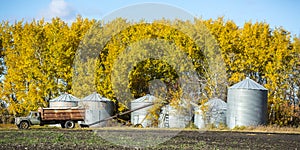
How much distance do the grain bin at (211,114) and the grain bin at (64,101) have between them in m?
12.8

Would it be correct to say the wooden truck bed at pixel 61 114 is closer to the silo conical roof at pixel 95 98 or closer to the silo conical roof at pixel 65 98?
the silo conical roof at pixel 95 98

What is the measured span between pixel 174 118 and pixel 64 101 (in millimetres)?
11370

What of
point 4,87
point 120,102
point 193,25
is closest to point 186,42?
point 193,25

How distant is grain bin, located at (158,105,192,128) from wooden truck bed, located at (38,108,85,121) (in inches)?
334

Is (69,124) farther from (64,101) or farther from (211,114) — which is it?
(211,114)

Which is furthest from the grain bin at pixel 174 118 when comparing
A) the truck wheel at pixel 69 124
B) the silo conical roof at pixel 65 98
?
the truck wheel at pixel 69 124

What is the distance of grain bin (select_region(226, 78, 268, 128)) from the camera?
149 feet

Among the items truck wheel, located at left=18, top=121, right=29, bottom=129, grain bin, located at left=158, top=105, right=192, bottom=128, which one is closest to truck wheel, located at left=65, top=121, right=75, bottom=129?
truck wheel, located at left=18, top=121, right=29, bottom=129

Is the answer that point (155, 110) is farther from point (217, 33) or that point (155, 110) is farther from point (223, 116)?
point (217, 33)

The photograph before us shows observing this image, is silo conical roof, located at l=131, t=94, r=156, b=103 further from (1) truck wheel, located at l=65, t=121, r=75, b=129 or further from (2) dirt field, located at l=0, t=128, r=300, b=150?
(2) dirt field, located at l=0, t=128, r=300, b=150

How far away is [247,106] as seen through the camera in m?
45.9

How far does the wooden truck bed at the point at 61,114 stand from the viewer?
141ft

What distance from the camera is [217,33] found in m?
55.1

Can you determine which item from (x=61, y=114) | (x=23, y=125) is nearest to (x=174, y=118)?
(x=61, y=114)
